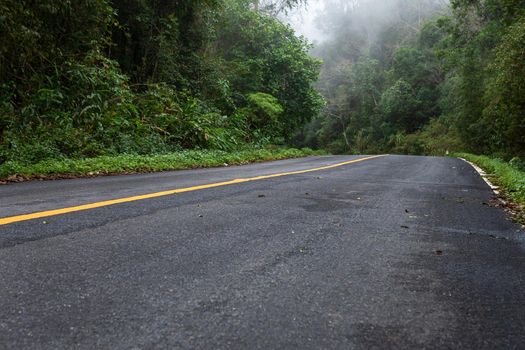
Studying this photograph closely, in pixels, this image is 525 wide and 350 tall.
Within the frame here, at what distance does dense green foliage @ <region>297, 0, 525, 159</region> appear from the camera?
701 inches

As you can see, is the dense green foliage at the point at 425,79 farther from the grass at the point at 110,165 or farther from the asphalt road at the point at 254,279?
the asphalt road at the point at 254,279

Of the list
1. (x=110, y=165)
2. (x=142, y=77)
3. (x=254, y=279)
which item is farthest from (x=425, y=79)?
(x=254, y=279)

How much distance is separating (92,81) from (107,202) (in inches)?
381

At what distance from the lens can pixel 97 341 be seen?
177cm

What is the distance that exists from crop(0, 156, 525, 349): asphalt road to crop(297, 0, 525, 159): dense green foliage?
43.5ft

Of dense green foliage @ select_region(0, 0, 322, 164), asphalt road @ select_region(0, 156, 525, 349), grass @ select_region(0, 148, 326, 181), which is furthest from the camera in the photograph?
dense green foliage @ select_region(0, 0, 322, 164)

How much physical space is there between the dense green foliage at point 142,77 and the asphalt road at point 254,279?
658cm

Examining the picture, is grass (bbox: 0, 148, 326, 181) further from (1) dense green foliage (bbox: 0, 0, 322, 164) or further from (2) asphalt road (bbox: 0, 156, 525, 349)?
(2) asphalt road (bbox: 0, 156, 525, 349)

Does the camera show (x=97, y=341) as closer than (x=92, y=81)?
Yes

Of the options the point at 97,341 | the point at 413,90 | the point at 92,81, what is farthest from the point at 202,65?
the point at 413,90

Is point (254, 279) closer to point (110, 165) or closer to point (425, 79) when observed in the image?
point (110, 165)

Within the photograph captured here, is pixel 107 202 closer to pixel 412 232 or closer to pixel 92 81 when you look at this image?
pixel 412 232

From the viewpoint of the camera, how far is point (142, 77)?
17.7 meters

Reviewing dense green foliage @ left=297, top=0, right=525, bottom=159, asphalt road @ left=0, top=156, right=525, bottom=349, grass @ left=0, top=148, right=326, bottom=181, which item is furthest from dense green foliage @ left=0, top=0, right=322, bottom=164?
dense green foliage @ left=297, top=0, right=525, bottom=159
